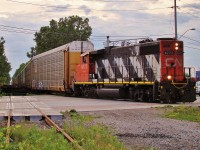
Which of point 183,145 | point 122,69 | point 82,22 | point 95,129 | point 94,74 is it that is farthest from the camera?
point 82,22

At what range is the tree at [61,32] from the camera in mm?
83500

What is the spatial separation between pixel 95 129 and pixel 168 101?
14.7 m

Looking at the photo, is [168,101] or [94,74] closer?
[168,101]

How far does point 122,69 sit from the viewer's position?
89.1 ft

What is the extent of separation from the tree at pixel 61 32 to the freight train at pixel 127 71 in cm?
4744

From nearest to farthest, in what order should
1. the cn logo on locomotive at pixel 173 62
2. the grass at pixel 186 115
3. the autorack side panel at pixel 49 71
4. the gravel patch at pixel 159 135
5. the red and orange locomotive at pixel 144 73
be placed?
1. the gravel patch at pixel 159 135
2. the grass at pixel 186 115
3. the red and orange locomotive at pixel 144 73
4. the cn logo on locomotive at pixel 173 62
5. the autorack side panel at pixel 49 71

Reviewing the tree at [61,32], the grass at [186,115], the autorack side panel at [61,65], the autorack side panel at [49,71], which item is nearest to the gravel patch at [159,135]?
the grass at [186,115]

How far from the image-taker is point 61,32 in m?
84.6

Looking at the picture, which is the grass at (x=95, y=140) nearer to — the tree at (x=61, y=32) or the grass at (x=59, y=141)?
the grass at (x=59, y=141)

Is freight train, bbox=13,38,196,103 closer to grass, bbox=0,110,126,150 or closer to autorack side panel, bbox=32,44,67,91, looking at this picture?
autorack side panel, bbox=32,44,67,91

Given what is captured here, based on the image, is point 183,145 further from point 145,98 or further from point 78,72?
point 78,72

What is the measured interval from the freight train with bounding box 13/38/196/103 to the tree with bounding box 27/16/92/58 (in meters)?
47.4

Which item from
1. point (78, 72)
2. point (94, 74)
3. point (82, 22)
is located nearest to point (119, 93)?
point (94, 74)

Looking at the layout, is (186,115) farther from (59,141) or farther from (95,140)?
(59,141)
